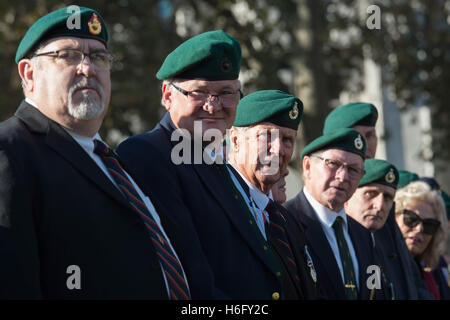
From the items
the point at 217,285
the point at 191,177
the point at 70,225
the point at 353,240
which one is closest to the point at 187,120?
the point at 191,177

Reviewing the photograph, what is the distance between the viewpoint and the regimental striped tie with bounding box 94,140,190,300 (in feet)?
10.3

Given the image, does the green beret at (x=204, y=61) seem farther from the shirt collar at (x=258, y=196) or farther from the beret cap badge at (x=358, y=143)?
the beret cap badge at (x=358, y=143)

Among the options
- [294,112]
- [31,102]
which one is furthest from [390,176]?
[31,102]

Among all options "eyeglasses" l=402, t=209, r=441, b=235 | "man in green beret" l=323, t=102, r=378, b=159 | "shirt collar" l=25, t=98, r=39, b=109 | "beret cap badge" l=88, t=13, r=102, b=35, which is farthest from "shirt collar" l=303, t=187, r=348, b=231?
"shirt collar" l=25, t=98, r=39, b=109

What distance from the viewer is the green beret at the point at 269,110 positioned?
167 inches

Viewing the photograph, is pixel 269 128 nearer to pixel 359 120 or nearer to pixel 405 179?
pixel 359 120

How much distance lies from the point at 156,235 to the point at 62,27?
0.96 metres

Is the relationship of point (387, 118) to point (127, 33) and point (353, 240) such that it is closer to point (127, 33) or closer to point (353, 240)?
point (127, 33)

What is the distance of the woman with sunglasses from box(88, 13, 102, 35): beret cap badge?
4162 millimetres

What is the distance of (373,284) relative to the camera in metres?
5.11

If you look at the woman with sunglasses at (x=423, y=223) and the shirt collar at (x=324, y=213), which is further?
the woman with sunglasses at (x=423, y=223)

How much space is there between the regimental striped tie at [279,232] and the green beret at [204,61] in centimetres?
82

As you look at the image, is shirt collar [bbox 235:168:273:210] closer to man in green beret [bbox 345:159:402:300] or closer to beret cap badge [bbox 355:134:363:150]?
beret cap badge [bbox 355:134:363:150]

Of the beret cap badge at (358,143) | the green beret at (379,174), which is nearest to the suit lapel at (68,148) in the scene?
the beret cap badge at (358,143)
